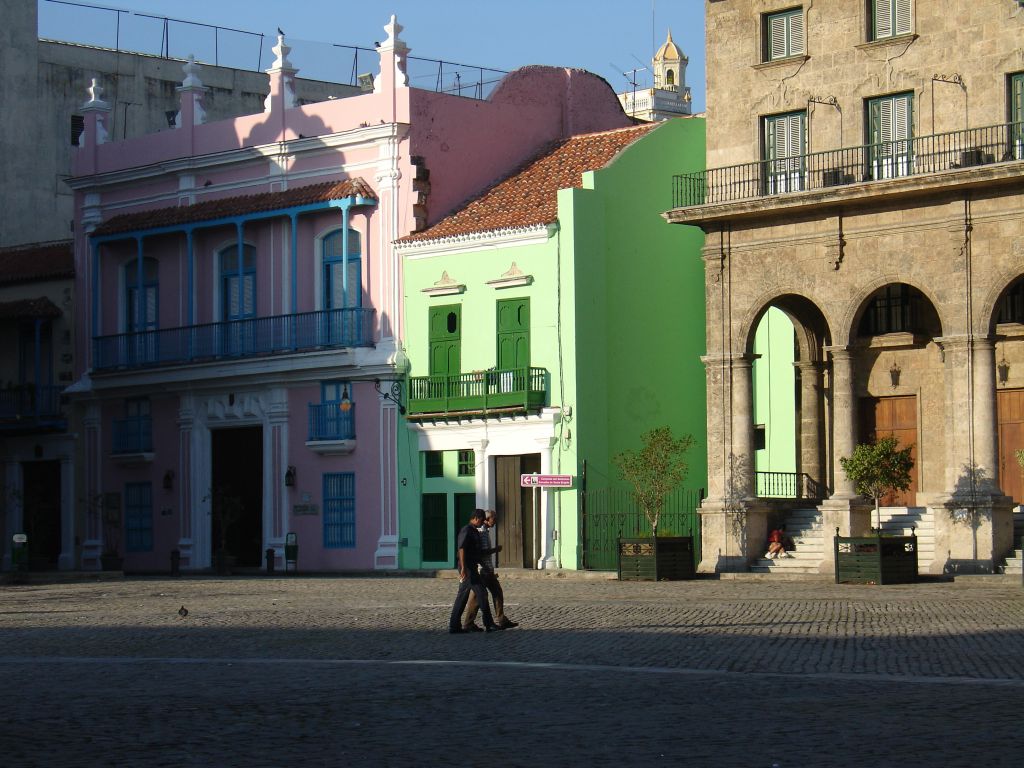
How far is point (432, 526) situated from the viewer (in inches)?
1651

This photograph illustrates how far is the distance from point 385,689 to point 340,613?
10.4 m

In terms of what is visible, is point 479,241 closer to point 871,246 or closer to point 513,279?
point 513,279

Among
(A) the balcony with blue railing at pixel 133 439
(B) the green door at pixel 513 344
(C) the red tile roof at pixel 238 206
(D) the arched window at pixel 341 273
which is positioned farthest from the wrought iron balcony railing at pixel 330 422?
(A) the balcony with blue railing at pixel 133 439

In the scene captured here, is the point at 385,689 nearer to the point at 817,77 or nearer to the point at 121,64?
the point at 817,77

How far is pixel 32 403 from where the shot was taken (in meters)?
49.3

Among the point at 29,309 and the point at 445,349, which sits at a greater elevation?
the point at 29,309

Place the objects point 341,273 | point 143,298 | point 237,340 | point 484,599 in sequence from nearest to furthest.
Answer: point 484,599 < point 341,273 < point 237,340 < point 143,298

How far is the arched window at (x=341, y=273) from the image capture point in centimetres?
4334

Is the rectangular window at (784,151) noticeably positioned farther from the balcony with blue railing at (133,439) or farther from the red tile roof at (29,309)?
the red tile roof at (29,309)

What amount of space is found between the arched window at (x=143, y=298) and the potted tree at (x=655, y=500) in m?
14.1

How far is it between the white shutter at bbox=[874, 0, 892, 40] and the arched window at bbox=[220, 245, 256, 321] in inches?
658

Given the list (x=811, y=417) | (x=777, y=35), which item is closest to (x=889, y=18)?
(x=777, y=35)

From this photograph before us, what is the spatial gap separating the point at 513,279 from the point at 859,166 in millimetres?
8478

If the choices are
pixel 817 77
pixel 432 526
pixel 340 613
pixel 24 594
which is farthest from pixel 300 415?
pixel 340 613
